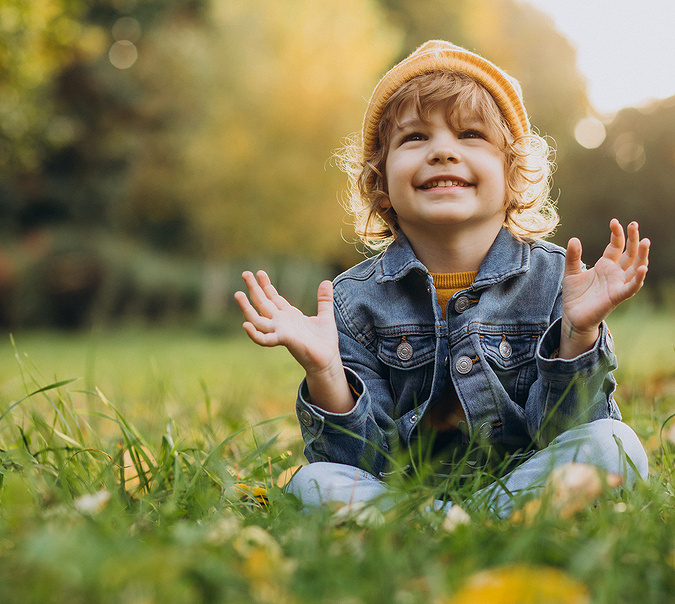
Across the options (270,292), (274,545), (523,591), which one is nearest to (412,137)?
(270,292)

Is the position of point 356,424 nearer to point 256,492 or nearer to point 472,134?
point 256,492

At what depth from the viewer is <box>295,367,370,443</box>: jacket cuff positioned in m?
1.52

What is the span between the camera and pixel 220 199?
10617mm

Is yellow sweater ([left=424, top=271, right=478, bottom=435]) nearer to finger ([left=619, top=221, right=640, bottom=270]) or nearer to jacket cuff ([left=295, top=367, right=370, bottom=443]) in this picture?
jacket cuff ([left=295, top=367, right=370, bottom=443])

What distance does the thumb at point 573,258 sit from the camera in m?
1.39

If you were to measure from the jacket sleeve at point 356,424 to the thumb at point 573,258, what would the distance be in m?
0.55

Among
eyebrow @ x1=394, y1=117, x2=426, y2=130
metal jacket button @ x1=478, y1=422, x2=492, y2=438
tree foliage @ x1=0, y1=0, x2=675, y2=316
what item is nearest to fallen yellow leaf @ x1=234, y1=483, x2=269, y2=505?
metal jacket button @ x1=478, y1=422, x2=492, y2=438

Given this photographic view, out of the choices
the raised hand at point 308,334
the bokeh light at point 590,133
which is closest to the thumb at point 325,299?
the raised hand at point 308,334

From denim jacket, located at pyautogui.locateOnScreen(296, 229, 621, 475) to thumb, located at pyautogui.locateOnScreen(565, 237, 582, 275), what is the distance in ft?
0.40

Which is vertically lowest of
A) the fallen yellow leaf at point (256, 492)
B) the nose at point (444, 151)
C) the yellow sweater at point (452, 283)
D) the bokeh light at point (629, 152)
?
the fallen yellow leaf at point (256, 492)

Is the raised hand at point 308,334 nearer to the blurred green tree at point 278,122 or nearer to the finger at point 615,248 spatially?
the finger at point 615,248

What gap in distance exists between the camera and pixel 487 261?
1681 mm

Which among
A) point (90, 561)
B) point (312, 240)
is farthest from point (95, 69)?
point (90, 561)

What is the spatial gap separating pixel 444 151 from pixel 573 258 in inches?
16.8
